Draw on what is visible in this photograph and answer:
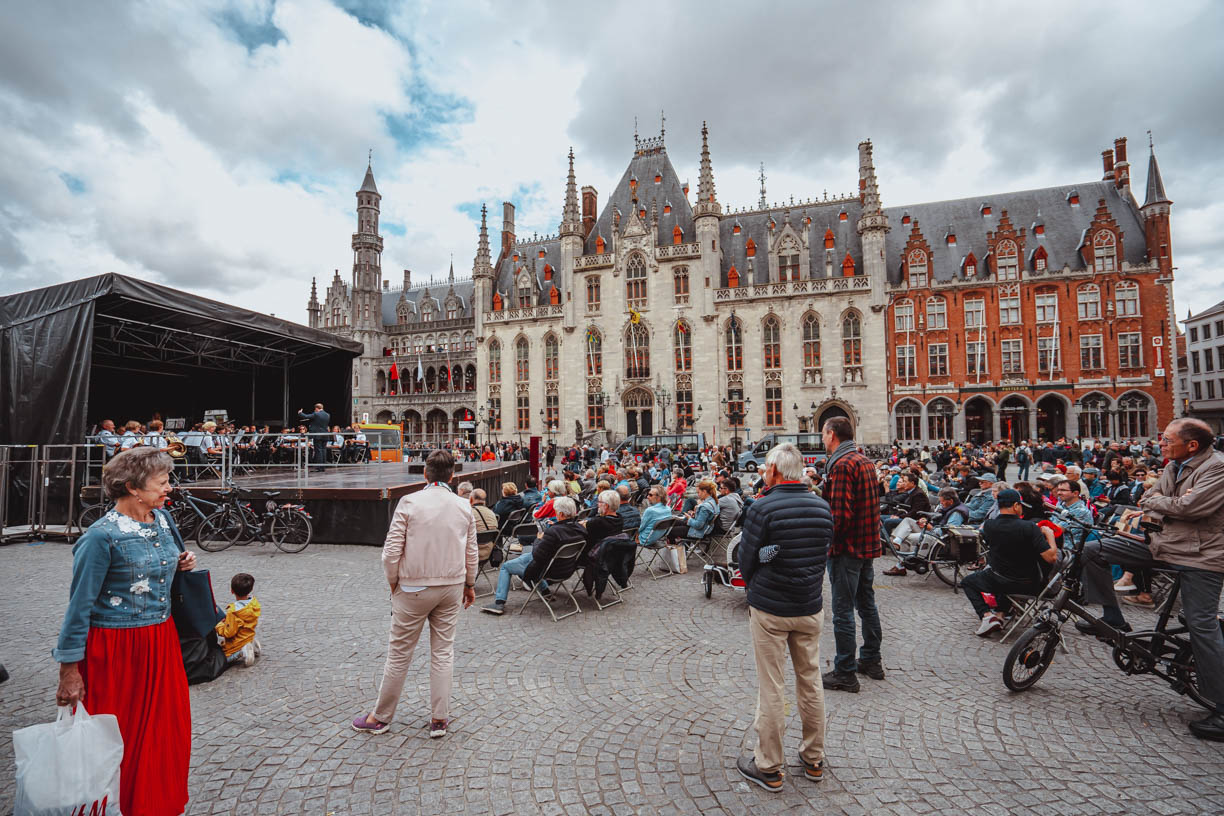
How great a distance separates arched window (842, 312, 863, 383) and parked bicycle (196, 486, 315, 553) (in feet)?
101

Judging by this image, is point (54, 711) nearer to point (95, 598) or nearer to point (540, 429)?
point (95, 598)

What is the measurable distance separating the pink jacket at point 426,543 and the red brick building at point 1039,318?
34.4 metres

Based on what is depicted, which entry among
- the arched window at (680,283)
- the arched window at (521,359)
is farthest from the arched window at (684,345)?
the arched window at (521,359)

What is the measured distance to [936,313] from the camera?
32.8 metres

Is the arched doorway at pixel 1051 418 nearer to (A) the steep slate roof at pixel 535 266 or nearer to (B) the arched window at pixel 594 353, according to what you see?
(B) the arched window at pixel 594 353

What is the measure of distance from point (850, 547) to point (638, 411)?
105ft

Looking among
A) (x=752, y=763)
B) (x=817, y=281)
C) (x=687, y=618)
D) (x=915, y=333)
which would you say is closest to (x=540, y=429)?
(x=817, y=281)

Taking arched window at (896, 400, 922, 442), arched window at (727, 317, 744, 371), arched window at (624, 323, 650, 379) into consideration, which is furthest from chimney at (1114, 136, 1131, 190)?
arched window at (624, 323, 650, 379)

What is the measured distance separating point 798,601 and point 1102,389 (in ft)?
124

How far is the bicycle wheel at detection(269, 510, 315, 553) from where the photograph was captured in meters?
9.37

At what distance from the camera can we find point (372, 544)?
1002cm

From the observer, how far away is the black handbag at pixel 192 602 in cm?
348

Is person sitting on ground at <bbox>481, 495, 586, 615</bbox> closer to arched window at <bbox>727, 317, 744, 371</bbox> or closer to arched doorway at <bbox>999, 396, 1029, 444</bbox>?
arched window at <bbox>727, 317, 744, 371</bbox>

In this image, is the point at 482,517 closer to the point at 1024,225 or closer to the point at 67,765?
the point at 67,765
